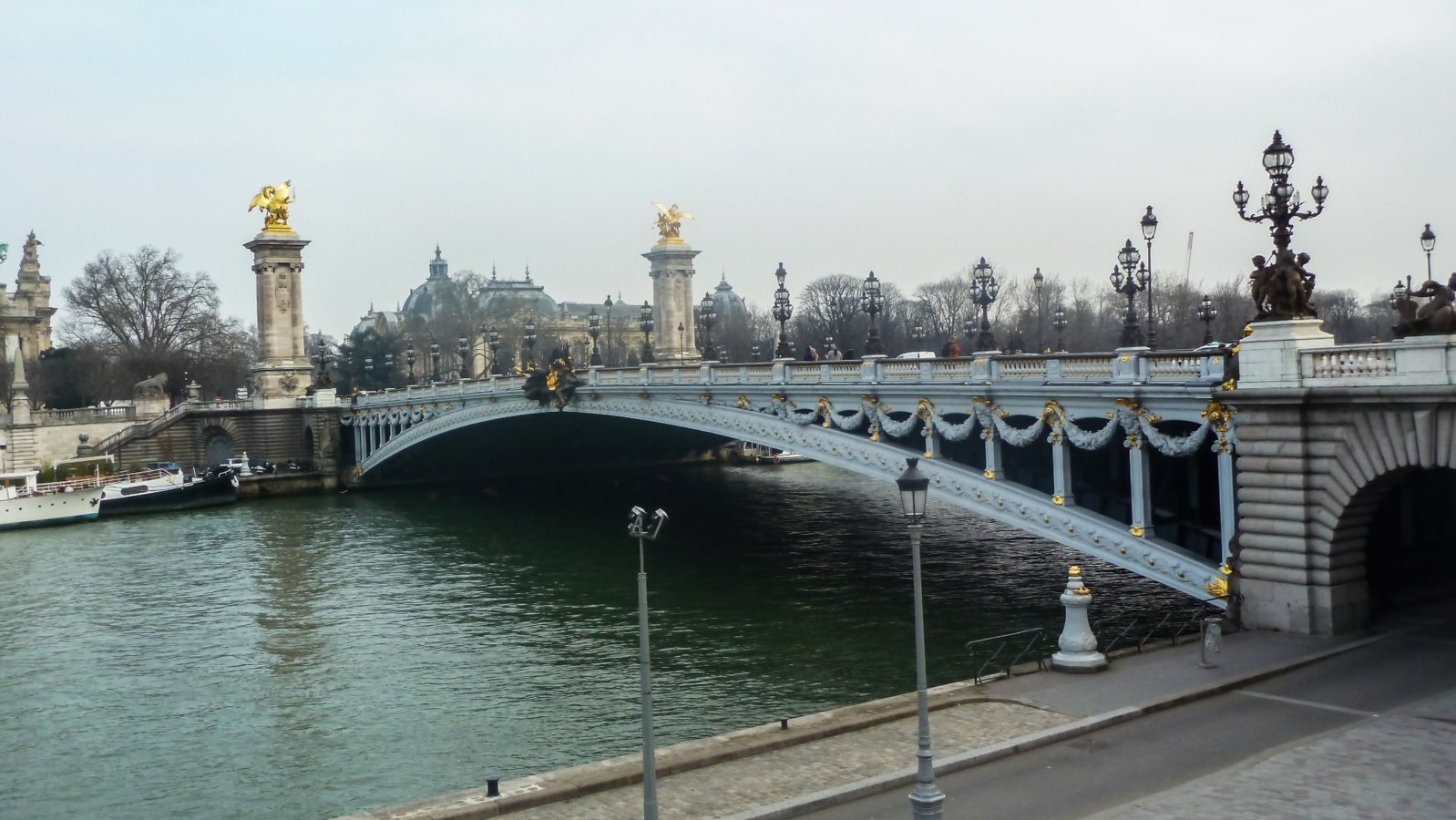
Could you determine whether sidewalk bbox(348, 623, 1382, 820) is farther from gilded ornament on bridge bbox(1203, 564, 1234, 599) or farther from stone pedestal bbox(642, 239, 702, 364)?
stone pedestal bbox(642, 239, 702, 364)

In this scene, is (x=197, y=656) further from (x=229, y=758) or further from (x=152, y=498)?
(x=152, y=498)

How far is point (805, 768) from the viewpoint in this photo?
13.5m

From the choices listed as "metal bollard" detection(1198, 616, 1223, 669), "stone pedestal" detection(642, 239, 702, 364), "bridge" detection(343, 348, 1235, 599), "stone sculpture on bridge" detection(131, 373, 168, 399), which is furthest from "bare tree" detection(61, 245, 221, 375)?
"metal bollard" detection(1198, 616, 1223, 669)

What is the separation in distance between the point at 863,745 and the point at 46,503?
41817 mm

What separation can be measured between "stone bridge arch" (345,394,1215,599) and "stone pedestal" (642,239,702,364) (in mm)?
7473

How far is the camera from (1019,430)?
22.6 m

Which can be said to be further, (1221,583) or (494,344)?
(494,344)

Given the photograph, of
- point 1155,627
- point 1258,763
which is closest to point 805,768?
point 1258,763

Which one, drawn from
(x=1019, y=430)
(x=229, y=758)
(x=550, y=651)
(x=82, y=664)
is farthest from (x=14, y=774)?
(x=1019, y=430)

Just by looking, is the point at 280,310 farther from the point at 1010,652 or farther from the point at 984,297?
the point at 1010,652

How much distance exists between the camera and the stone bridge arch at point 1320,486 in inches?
638

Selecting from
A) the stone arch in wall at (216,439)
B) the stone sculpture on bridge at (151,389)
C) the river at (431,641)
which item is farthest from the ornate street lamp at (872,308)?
the stone sculpture on bridge at (151,389)

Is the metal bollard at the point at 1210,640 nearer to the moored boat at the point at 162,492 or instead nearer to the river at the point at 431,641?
the river at the point at 431,641

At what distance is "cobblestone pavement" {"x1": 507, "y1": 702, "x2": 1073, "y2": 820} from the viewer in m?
12.5
